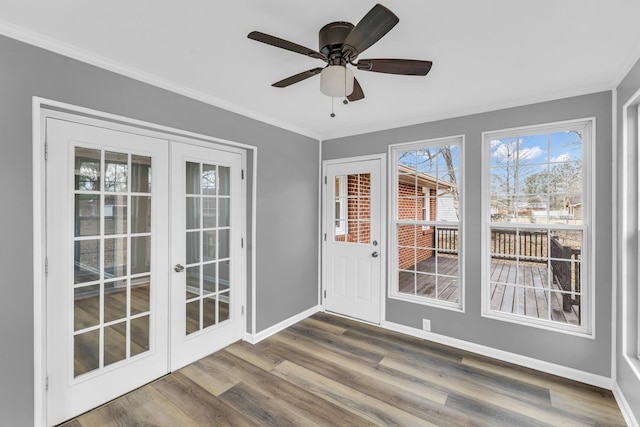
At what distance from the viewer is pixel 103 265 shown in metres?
2.23

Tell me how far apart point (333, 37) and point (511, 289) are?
310 centimetres

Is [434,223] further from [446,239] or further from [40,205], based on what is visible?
[40,205]

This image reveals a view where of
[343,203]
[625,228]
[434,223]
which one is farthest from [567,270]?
[343,203]

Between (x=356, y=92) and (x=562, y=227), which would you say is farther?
(x=562, y=227)

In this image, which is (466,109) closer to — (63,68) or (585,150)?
(585,150)

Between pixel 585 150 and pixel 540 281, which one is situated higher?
pixel 585 150

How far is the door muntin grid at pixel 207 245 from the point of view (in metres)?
2.79

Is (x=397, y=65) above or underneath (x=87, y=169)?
above

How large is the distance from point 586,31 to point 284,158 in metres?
2.78

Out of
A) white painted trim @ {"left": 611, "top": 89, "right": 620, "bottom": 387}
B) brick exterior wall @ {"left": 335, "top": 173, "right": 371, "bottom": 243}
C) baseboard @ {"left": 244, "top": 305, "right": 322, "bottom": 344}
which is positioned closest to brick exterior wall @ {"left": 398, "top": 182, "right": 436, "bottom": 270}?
brick exterior wall @ {"left": 335, "top": 173, "right": 371, "bottom": 243}

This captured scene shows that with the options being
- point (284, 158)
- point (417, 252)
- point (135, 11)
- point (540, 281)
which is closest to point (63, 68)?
point (135, 11)

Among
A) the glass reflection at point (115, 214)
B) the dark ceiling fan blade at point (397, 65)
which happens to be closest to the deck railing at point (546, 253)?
the dark ceiling fan blade at point (397, 65)

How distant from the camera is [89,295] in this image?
217cm

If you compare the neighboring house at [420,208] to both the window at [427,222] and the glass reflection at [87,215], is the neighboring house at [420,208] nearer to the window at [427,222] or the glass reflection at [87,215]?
the window at [427,222]
